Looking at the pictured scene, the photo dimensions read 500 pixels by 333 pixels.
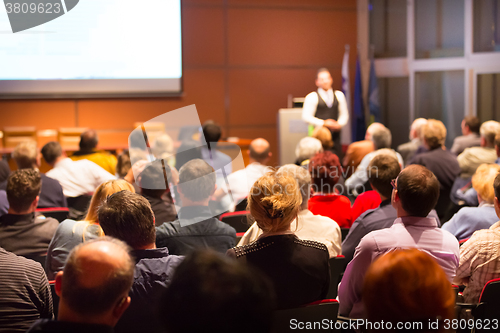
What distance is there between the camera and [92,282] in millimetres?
1250

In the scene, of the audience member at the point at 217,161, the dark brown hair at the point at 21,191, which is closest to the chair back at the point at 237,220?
the audience member at the point at 217,161

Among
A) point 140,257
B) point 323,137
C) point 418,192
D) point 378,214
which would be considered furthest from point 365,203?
point 323,137

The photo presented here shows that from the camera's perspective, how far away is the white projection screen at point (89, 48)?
652 centimetres

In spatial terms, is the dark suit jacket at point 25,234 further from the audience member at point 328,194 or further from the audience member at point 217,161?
the audience member at point 328,194

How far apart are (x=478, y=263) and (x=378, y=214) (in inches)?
24.2

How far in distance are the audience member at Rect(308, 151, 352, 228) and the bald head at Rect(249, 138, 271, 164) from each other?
37.4 inches

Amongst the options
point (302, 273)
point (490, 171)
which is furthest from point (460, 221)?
point (302, 273)

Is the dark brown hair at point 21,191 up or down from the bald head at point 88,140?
down

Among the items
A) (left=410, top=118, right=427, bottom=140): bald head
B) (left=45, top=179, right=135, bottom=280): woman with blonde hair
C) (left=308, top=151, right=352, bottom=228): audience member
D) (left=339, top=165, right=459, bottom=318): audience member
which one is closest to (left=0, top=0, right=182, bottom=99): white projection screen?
(left=410, top=118, right=427, bottom=140): bald head

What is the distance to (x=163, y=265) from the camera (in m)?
1.85

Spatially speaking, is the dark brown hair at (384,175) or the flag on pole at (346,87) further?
the flag on pole at (346,87)

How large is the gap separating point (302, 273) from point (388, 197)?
4.13 ft

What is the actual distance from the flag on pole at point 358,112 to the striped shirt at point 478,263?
6.05 metres

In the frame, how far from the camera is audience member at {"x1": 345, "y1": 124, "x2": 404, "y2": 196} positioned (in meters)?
4.06
